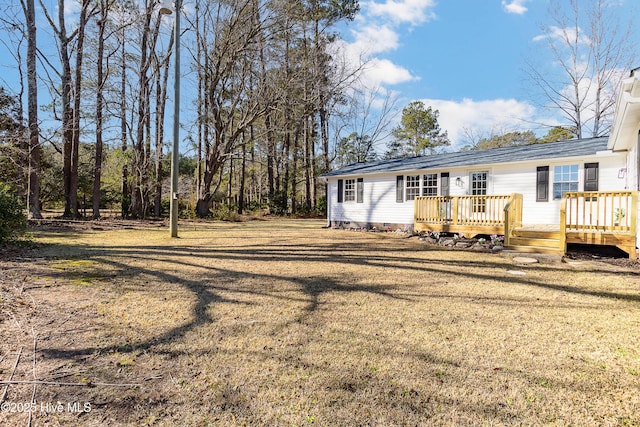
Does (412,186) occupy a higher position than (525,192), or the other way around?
(412,186)

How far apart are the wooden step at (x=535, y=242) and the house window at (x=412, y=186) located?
482cm

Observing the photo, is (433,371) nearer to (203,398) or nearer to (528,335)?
(528,335)

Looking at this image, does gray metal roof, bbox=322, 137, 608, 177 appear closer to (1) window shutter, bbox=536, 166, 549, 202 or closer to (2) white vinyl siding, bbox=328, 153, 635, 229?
(2) white vinyl siding, bbox=328, 153, 635, 229

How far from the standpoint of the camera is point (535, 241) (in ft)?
26.1

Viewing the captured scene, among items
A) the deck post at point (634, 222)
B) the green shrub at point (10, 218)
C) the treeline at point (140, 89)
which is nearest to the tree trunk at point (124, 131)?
the treeline at point (140, 89)

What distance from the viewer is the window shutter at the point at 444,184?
39.4 feet

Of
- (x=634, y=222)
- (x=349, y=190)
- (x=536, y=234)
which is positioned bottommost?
(x=536, y=234)

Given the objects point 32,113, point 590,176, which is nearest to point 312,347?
point 590,176

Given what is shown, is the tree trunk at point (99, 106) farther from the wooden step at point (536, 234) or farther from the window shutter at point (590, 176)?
the window shutter at point (590, 176)

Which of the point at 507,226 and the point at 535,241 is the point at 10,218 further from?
the point at 535,241

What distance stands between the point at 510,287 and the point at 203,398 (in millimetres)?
4618

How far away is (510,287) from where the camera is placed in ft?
16.3

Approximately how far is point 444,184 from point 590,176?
13.6 feet

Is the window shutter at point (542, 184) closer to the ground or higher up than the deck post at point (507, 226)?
higher up
